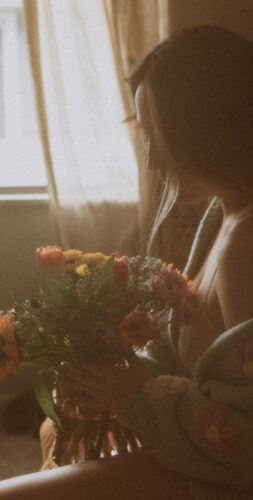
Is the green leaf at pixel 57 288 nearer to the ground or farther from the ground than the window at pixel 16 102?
farther from the ground

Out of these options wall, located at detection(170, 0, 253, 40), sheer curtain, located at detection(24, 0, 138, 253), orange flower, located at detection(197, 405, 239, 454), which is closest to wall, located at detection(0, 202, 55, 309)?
sheer curtain, located at detection(24, 0, 138, 253)

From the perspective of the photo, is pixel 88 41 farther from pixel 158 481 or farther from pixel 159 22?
pixel 158 481

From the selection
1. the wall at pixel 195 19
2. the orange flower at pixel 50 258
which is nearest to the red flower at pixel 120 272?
the orange flower at pixel 50 258

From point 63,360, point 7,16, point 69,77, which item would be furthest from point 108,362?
point 7,16

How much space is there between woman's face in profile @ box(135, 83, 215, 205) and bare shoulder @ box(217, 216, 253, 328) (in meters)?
0.12

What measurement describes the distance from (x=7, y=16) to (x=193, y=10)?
0.81 m

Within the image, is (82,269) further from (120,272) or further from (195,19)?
(195,19)

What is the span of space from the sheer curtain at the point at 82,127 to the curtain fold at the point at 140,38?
0.09 feet

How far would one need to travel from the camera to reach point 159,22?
1786 millimetres

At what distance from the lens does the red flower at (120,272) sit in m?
0.79

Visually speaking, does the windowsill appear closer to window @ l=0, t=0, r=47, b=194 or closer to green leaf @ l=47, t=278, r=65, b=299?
window @ l=0, t=0, r=47, b=194

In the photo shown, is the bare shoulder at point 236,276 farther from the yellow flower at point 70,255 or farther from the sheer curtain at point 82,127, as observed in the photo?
the sheer curtain at point 82,127

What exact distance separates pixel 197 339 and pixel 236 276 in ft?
0.55

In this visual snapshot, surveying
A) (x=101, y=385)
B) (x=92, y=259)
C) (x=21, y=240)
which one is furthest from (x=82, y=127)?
(x=101, y=385)
